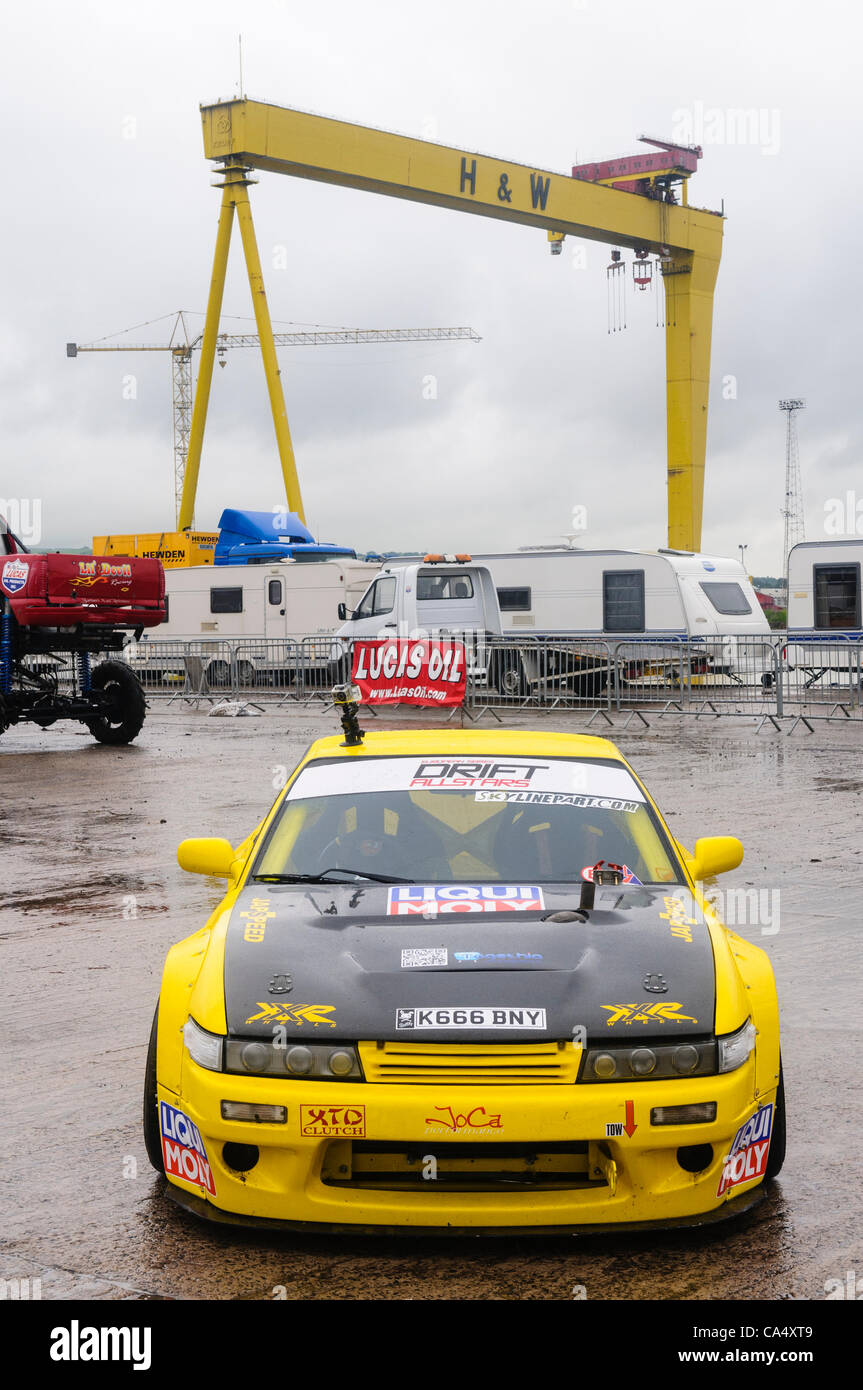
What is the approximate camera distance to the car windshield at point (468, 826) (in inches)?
193

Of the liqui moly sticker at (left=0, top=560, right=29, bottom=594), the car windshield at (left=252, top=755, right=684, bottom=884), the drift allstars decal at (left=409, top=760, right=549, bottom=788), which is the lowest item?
the car windshield at (left=252, top=755, right=684, bottom=884)

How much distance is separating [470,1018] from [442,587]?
21978 mm

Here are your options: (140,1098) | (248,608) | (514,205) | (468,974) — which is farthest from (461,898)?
(514,205)

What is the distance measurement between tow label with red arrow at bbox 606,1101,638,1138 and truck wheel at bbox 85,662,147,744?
1663 cm

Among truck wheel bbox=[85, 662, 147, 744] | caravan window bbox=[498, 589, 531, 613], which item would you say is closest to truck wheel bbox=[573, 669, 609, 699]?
caravan window bbox=[498, 589, 531, 613]

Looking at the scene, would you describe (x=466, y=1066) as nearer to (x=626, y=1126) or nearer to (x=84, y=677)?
(x=626, y=1126)

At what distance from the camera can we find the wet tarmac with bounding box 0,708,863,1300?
145 inches

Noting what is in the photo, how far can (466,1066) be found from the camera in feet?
12.0

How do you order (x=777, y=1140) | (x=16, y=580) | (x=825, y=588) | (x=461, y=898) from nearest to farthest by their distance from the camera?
(x=777, y=1140)
(x=461, y=898)
(x=16, y=580)
(x=825, y=588)

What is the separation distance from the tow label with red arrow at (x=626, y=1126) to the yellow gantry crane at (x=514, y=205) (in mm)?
31760

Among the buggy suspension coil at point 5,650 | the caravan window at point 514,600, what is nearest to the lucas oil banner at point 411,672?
the buggy suspension coil at point 5,650

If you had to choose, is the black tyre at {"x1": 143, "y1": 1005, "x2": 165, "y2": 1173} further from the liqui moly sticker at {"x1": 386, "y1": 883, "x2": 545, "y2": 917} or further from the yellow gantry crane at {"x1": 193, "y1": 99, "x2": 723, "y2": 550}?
the yellow gantry crane at {"x1": 193, "y1": 99, "x2": 723, "y2": 550}

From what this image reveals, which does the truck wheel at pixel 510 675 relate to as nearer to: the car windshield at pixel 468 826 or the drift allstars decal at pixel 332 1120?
the car windshield at pixel 468 826
